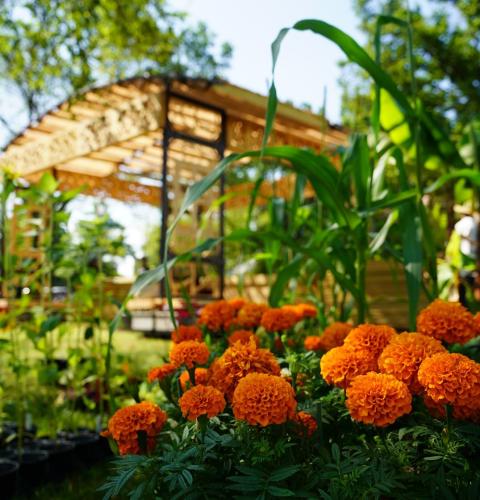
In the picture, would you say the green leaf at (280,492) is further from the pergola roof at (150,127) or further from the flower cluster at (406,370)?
the pergola roof at (150,127)

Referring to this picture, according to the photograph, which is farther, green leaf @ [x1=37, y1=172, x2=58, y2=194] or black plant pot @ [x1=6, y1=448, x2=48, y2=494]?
green leaf @ [x1=37, y1=172, x2=58, y2=194]

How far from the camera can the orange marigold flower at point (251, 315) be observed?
4.42 feet

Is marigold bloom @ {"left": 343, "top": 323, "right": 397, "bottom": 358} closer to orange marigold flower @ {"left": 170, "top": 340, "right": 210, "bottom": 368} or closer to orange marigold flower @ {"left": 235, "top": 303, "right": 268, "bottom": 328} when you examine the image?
orange marigold flower @ {"left": 170, "top": 340, "right": 210, "bottom": 368}

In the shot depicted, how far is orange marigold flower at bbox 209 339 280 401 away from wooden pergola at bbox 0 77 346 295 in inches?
148

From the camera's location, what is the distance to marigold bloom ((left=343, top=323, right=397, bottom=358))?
35.9 inches

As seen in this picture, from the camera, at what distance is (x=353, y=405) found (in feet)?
2.53

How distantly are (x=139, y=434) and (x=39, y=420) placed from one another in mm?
1359

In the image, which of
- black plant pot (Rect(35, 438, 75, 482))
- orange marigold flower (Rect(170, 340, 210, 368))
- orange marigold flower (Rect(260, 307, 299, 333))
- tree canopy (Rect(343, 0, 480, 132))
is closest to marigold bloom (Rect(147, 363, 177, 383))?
orange marigold flower (Rect(170, 340, 210, 368))

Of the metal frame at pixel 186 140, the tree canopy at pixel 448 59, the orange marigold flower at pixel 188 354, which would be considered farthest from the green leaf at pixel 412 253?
the tree canopy at pixel 448 59

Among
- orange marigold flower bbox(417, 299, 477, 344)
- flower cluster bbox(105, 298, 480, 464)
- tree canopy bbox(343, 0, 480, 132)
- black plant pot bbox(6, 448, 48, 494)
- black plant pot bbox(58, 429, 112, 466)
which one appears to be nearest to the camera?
flower cluster bbox(105, 298, 480, 464)

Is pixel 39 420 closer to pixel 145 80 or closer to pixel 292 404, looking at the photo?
pixel 292 404

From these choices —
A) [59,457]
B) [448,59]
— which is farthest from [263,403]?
[448,59]

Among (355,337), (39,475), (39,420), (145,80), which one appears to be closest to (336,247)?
(355,337)

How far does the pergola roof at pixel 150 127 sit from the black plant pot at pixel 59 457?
121 inches
